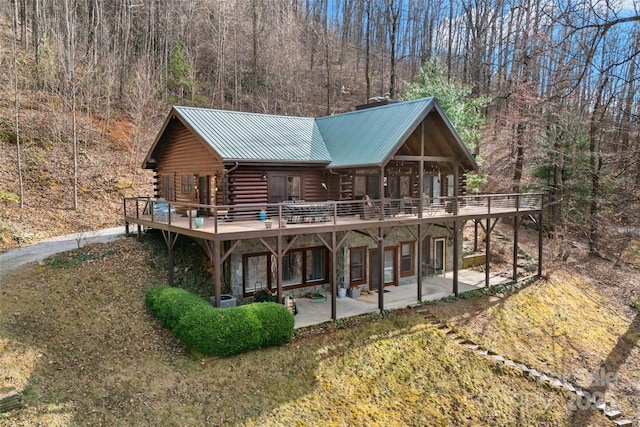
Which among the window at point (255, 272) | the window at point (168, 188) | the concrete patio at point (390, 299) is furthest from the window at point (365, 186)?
the window at point (168, 188)

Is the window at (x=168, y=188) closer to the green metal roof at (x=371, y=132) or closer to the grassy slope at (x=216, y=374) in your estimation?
the grassy slope at (x=216, y=374)

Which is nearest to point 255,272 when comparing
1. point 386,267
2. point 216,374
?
point 216,374

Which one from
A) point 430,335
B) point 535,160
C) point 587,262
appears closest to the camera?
point 430,335

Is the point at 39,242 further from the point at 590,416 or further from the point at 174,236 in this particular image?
the point at 590,416

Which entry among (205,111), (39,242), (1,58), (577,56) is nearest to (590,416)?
(577,56)

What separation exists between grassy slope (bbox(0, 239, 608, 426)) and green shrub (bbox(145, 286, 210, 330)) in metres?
0.39

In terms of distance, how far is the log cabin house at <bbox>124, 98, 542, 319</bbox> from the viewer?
51.4ft

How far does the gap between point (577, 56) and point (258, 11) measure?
138ft

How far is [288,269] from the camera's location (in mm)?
17016

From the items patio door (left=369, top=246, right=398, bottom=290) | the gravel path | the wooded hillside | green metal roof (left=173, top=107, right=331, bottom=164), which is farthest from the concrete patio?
the gravel path

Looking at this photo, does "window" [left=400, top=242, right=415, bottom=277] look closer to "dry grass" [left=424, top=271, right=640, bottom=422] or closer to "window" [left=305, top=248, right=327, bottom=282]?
"dry grass" [left=424, top=271, right=640, bottom=422]

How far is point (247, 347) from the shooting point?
11.8 metres

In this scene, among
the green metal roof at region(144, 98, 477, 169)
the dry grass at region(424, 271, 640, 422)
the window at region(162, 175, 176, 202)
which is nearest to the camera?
the dry grass at region(424, 271, 640, 422)

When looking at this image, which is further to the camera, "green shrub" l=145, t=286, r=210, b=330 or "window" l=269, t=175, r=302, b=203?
"window" l=269, t=175, r=302, b=203
